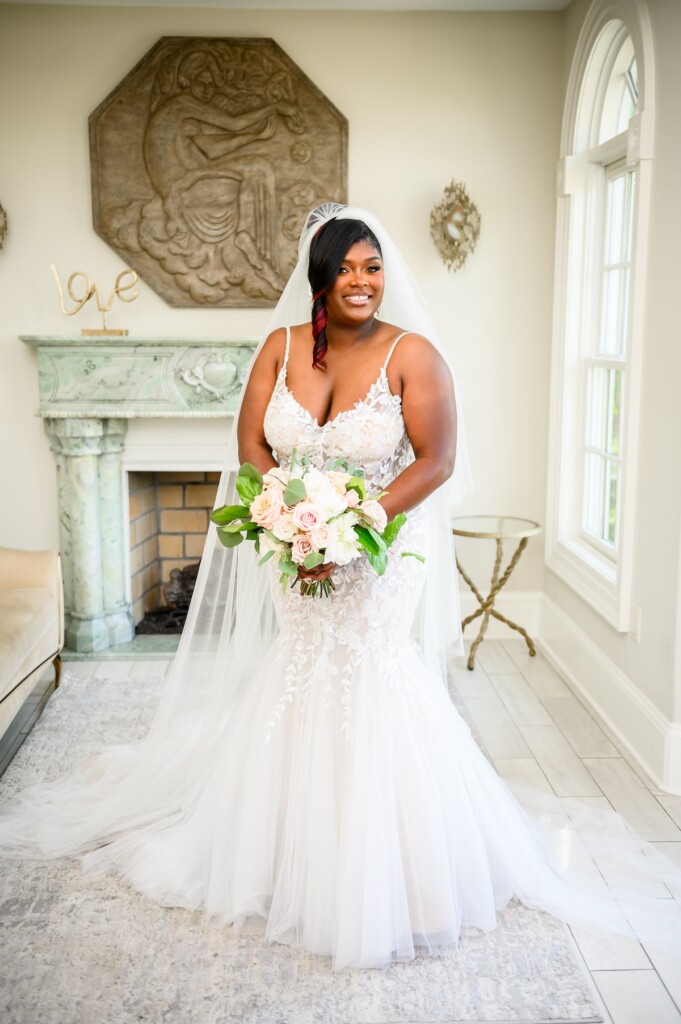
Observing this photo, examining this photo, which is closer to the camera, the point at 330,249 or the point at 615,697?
the point at 330,249

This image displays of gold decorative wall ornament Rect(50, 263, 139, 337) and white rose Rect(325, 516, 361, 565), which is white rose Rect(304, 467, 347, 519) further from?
gold decorative wall ornament Rect(50, 263, 139, 337)

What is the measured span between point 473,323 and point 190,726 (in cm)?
268

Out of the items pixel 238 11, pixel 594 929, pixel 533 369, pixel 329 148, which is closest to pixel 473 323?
pixel 533 369

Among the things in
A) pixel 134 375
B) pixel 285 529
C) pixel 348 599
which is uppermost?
pixel 134 375

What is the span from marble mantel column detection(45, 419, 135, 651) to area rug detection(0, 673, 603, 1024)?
219 centimetres

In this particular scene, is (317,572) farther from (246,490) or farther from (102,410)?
(102,410)

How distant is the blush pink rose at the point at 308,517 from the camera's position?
85.3 inches

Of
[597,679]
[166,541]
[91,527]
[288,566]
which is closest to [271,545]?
[288,566]

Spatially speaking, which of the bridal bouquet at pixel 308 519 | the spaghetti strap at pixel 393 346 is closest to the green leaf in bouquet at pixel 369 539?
the bridal bouquet at pixel 308 519

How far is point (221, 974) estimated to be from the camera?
229 centimetres

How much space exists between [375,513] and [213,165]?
3006mm

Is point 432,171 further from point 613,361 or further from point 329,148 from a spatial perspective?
point 613,361

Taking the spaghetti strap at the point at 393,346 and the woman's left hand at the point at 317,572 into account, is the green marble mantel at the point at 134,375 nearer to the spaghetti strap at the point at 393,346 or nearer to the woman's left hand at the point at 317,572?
the spaghetti strap at the point at 393,346

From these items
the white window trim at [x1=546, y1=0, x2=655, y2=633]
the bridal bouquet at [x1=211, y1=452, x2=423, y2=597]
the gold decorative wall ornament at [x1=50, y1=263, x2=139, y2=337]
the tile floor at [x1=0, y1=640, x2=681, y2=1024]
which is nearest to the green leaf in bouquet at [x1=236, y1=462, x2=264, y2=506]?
the bridal bouquet at [x1=211, y1=452, x2=423, y2=597]
